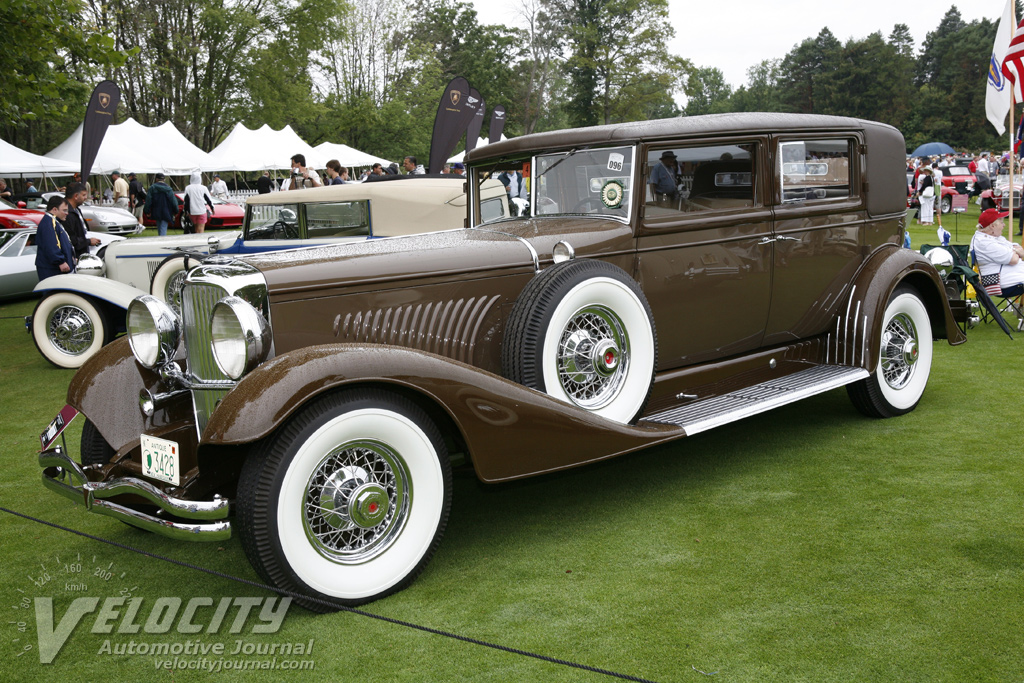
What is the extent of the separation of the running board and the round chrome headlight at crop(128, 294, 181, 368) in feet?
7.62

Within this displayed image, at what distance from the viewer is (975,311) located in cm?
837

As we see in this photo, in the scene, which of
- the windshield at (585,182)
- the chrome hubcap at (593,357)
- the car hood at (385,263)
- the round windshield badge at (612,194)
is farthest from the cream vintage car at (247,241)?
the chrome hubcap at (593,357)

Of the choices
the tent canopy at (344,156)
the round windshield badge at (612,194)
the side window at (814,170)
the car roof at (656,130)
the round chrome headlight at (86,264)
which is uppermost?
the tent canopy at (344,156)

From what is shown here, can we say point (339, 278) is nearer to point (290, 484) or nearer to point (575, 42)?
point (290, 484)

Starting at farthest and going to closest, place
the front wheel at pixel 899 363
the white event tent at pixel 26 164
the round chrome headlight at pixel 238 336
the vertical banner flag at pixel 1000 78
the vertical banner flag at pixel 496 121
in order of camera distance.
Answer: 1. the white event tent at pixel 26 164
2. the vertical banner flag at pixel 496 121
3. the vertical banner flag at pixel 1000 78
4. the front wheel at pixel 899 363
5. the round chrome headlight at pixel 238 336

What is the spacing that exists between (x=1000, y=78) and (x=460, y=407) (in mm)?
10864

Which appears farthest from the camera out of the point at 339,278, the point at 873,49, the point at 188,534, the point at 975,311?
the point at 873,49

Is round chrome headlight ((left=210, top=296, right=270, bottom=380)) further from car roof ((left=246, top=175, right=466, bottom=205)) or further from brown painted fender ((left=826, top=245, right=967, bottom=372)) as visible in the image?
car roof ((left=246, top=175, right=466, bottom=205))

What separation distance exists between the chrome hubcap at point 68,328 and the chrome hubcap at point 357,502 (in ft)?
20.6

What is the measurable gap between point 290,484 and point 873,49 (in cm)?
7618

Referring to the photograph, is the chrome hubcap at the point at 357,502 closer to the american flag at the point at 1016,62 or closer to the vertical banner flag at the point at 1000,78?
the american flag at the point at 1016,62

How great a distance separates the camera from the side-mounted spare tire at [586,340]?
11.4 ft

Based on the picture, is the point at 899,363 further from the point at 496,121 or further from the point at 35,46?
the point at 496,121

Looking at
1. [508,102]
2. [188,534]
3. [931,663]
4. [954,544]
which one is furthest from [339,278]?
[508,102]
